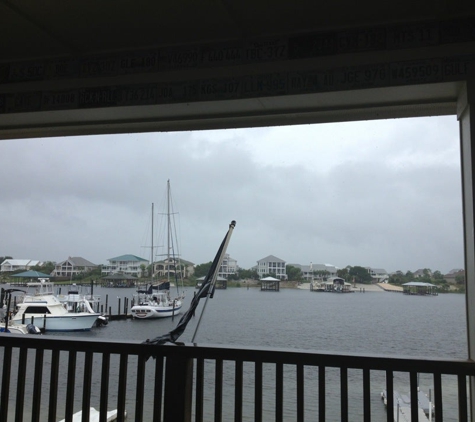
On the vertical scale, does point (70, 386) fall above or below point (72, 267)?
below

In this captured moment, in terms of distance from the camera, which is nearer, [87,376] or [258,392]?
[258,392]

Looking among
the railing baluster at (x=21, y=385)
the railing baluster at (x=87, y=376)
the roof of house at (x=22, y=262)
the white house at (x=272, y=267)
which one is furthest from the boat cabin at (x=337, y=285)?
the roof of house at (x=22, y=262)

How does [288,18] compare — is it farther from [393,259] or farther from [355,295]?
[355,295]

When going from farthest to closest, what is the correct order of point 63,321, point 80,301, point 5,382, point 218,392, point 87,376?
point 63,321
point 80,301
point 5,382
point 87,376
point 218,392

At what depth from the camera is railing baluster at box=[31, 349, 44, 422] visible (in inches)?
74.6

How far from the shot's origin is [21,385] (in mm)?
1926

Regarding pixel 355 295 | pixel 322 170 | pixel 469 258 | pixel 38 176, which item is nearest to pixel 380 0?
pixel 322 170

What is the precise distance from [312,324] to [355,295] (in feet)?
1.22

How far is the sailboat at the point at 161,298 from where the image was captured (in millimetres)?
2535

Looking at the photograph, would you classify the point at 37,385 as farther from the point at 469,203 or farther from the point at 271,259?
the point at 469,203

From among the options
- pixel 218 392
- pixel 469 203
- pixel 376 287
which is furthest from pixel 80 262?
pixel 469 203

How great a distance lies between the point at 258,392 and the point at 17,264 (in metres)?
1.97

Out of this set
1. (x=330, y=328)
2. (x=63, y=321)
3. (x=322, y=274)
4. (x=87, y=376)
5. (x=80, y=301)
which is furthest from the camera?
(x=63, y=321)

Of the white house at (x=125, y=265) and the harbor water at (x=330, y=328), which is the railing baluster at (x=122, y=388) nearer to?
the harbor water at (x=330, y=328)
